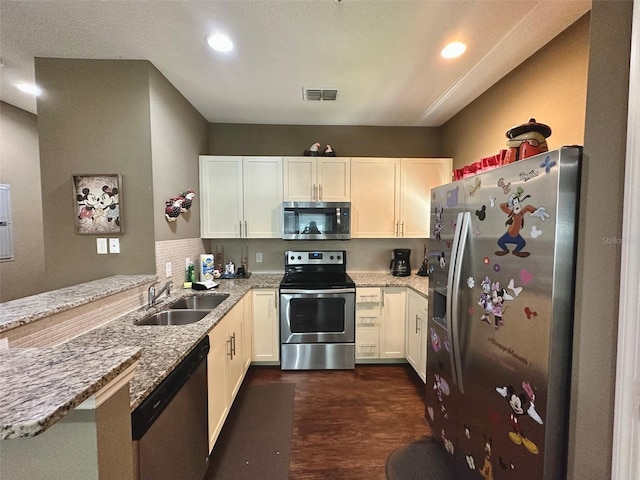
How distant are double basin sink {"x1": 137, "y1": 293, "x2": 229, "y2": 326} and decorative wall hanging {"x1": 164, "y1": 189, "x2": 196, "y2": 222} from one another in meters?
0.72

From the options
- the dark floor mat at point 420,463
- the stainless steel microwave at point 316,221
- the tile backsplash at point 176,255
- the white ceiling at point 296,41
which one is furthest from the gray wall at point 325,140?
the dark floor mat at point 420,463

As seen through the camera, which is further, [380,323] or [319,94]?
[380,323]

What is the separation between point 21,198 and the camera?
9.05ft

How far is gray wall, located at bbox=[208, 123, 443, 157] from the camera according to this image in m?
3.27

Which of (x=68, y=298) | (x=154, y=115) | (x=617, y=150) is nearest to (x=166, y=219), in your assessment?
(x=154, y=115)

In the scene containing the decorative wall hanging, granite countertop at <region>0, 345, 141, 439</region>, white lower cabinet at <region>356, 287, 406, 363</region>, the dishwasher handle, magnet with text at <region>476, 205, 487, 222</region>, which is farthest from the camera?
white lower cabinet at <region>356, 287, 406, 363</region>

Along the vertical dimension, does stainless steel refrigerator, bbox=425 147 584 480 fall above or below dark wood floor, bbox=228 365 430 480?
above

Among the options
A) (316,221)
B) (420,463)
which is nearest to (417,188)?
(316,221)

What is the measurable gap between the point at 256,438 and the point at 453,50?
123 inches

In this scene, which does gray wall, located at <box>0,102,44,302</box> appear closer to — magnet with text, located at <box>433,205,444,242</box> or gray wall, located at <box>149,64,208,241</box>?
gray wall, located at <box>149,64,208,241</box>

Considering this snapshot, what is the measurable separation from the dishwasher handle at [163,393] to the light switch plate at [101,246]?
4.10ft

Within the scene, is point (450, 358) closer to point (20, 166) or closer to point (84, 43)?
point (84, 43)

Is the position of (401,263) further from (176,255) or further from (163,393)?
(163,393)

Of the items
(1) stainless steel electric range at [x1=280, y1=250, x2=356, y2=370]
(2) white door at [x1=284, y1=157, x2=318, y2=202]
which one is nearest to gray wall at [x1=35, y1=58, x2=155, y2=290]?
(2) white door at [x1=284, y1=157, x2=318, y2=202]
